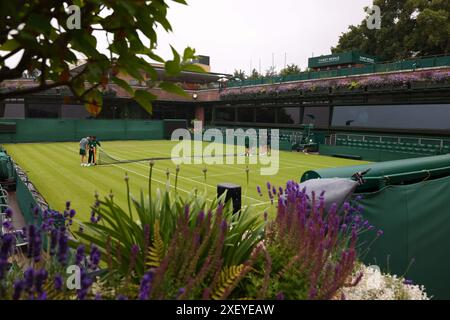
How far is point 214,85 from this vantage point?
191 feet

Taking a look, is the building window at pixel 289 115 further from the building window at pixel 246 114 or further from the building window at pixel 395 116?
the building window at pixel 395 116

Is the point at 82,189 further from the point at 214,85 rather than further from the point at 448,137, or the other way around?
the point at 214,85

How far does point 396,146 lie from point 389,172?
91.4 feet

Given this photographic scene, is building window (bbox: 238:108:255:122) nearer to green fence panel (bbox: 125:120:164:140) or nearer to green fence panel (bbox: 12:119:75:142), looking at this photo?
green fence panel (bbox: 125:120:164:140)

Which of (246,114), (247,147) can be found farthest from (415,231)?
(246,114)

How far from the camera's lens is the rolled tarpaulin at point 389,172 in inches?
217

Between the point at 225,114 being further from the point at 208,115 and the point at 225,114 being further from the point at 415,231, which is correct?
the point at 415,231

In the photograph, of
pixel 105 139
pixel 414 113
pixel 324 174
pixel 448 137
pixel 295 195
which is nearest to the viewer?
pixel 295 195

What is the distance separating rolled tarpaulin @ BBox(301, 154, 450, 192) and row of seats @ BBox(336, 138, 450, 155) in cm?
2340

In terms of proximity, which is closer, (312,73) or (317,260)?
(317,260)

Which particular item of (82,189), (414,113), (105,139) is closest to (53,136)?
(105,139)

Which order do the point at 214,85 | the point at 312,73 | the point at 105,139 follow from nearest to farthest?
the point at 312,73 → the point at 105,139 → the point at 214,85
